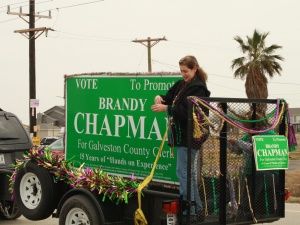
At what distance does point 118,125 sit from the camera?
7.55 meters

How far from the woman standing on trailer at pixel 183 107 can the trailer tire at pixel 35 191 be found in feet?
5.60

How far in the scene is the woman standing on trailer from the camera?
661 centimetres

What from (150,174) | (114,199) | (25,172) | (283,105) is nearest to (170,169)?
(150,174)

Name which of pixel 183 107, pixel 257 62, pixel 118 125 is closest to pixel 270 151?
pixel 183 107

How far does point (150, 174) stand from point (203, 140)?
0.75 meters

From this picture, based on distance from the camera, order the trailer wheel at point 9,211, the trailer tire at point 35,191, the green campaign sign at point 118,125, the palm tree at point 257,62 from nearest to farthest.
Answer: the green campaign sign at point 118,125 → the trailer tire at point 35,191 → the trailer wheel at point 9,211 → the palm tree at point 257,62

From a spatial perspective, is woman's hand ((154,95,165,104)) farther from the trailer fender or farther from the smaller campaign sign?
the smaller campaign sign

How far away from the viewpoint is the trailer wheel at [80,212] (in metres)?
6.93

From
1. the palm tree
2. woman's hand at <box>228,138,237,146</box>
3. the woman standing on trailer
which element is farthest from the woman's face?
the palm tree

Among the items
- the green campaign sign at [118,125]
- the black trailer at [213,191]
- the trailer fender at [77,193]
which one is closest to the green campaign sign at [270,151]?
the black trailer at [213,191]

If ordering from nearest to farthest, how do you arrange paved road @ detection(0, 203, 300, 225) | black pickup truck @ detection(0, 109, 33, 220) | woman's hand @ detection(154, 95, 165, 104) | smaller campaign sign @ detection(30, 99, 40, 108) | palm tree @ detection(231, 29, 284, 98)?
1. woman's hand @ detection(154, 95, 165, 104)
2. black pickup truck @ detection(0, 109, 33, 220)
3. paved road @ detection(0, 203, 300, 225)
4. smaller campaign sign @ detection(30, 99, 40, 108)
5. palm tree @ detection(231, 29, 284, 98)

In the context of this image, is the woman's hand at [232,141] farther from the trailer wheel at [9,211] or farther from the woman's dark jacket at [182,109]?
the trailer wheel at [9,211]

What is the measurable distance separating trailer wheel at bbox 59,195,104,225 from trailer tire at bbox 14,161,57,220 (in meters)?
0.43

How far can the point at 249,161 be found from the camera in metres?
7.19
